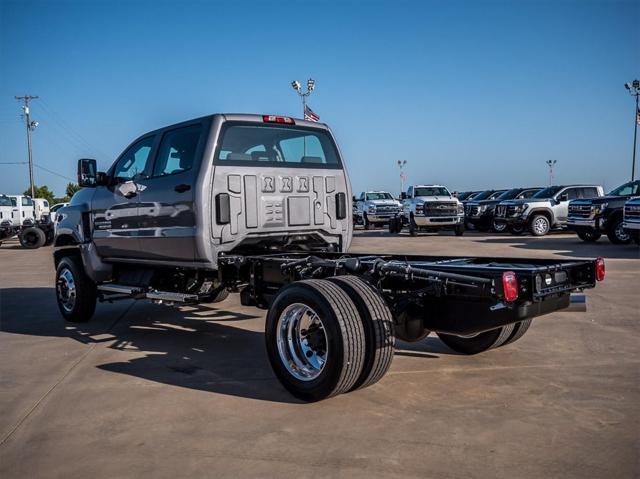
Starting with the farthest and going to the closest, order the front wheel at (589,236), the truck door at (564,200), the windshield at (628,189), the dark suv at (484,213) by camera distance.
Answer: the dark suv at (484,213)
the truck door at (564,200)
the front wheel at (589,236)
the windshield at (628,189)

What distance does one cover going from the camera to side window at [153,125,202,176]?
607cm

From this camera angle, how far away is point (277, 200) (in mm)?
6211

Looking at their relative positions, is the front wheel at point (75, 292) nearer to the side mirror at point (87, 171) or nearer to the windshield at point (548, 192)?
the side mirror at point (87, 171)

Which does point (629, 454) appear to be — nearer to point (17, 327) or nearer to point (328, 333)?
point (328, 333)

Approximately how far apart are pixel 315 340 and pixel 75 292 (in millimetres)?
4195

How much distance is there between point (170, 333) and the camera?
6758 mm

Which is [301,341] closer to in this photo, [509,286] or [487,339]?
[509,286]

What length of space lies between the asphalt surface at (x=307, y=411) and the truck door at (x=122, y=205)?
40.0 inches

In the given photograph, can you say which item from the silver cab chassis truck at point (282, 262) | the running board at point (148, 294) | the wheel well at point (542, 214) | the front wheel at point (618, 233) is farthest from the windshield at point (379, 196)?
the running board at point (148, 294)

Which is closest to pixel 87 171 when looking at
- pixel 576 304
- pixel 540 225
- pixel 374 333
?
pixel 374 333

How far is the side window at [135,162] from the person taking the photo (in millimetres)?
6719

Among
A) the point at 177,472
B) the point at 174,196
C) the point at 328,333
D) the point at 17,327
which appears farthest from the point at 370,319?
the point at 17,327

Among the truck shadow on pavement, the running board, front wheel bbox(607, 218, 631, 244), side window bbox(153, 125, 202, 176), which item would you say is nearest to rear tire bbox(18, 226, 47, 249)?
the truck shadow on pavement

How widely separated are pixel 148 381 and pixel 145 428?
1.08 m
